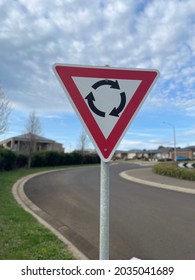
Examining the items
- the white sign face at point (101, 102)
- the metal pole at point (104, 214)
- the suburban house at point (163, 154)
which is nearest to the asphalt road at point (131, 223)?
the metal pole at point (104, 214)

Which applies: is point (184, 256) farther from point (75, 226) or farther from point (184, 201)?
point (184, 201)

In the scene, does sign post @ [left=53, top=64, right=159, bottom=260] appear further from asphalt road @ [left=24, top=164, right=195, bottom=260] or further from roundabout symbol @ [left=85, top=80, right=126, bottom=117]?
asphalt road @ [left=24, top=164, right=195, bottom=260]

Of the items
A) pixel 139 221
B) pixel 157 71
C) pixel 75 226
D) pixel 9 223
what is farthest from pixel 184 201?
pixel 157 71

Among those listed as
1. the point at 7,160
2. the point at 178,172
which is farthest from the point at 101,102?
the point at 7,160

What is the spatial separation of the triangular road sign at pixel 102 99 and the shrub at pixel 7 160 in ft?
81.4

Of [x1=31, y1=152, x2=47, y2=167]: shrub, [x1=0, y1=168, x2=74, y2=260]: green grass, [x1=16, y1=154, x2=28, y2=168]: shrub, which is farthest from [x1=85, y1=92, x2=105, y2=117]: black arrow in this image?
[x1=31, y1=152, x2=47, y2=167]: shrub

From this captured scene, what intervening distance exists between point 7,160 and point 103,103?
26609 millimetres

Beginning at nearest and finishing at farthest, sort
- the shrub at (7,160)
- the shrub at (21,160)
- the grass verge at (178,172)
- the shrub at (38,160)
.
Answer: the grass verge at (178,172), the shrub at (7,160), the shrub at (21,160), the shrub at (38,160)

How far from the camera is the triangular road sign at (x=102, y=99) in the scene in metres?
2.16

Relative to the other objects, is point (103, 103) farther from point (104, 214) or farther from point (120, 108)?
point (104, 214)

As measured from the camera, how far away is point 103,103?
216 centimetres

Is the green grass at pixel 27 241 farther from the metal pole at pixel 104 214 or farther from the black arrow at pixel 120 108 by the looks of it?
the black arrow at pixel 120 108

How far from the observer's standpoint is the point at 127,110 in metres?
2.19

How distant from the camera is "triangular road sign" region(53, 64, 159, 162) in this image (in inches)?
85.1
